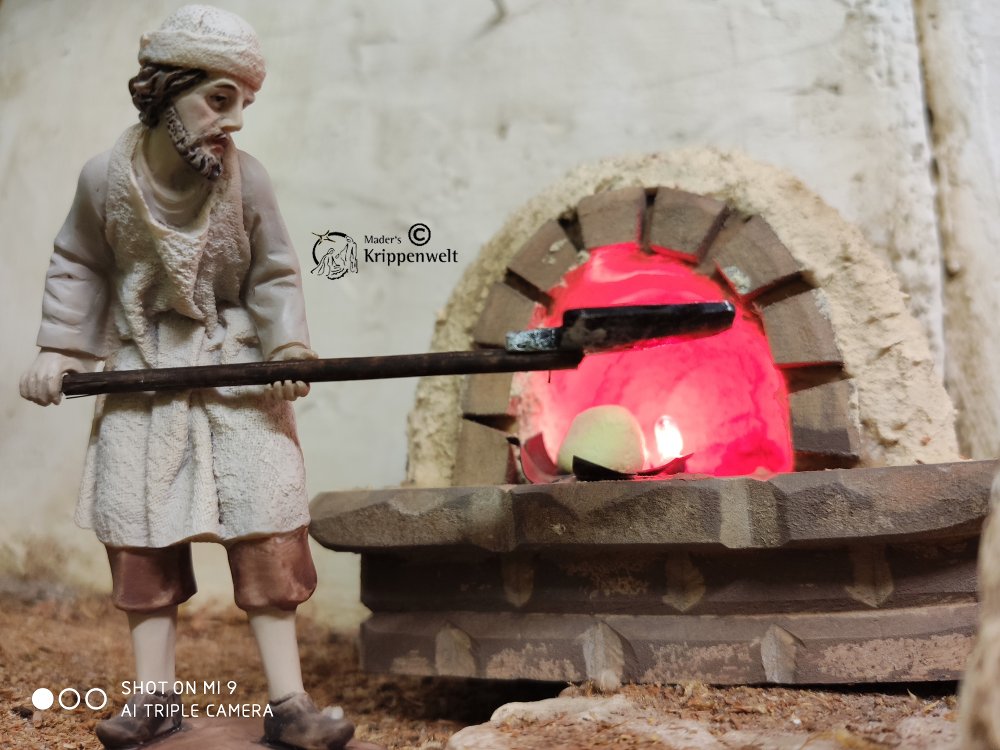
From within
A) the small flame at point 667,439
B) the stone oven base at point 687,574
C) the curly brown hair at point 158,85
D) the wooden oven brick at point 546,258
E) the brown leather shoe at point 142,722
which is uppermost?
the curly brown hair at point 158,85

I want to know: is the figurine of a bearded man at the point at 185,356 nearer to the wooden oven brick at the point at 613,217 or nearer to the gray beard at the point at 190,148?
the gray beard at the point at 190,148

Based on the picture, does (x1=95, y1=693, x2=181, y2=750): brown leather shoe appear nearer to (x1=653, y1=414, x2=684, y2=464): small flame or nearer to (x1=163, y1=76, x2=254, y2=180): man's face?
(x1=163, y1=76, x2=254, y2=180): man's face

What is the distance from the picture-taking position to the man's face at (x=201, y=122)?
1.78m

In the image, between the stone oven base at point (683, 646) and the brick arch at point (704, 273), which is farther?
the brick arch at point (704, 273)

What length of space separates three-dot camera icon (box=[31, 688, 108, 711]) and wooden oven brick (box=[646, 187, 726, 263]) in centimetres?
186

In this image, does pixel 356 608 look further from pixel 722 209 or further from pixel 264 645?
pixel 722 209

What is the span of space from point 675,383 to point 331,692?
4.48ft

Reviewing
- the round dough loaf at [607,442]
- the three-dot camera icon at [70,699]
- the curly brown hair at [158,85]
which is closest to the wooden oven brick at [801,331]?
the round dough loaf at [607,442]

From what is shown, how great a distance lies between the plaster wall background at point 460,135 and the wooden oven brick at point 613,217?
1.22ft

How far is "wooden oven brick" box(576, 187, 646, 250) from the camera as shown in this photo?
2502mm

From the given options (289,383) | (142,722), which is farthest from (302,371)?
(142,722)

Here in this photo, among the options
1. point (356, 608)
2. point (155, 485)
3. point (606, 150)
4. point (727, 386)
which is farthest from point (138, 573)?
point (606, 150)

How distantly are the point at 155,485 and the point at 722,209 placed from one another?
5.25 feet

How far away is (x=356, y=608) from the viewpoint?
9.79ft
